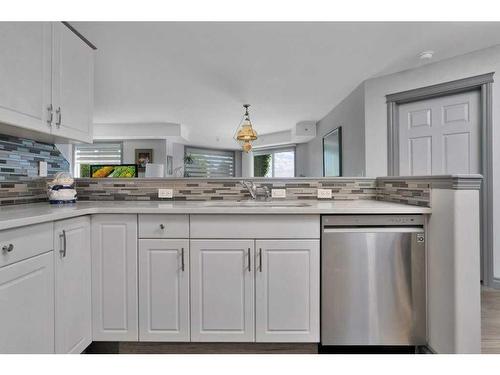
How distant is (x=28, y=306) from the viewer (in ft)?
3.60

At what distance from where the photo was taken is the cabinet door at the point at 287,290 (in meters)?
1.47

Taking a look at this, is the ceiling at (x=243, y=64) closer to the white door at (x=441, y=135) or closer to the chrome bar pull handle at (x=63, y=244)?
the white door at (x=441, y=135)

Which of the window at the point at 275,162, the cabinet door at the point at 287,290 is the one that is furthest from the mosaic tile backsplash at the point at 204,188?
the cabinet door at the point at 287,290

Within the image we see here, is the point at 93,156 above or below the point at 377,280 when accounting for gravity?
above

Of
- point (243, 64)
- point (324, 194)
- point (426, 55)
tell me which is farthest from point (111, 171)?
point (426, 55)

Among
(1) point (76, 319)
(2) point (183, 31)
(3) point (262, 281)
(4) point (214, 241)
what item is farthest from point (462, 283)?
(2) point (183, 31)

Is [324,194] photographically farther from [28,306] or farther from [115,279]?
[28,306]

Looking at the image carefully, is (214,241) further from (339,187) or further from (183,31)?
(183,31)

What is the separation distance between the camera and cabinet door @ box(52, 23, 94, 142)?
61.2 inches

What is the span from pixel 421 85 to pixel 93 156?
3.28 m

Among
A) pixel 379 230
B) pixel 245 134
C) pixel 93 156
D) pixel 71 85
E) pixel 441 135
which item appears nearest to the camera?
pixel 379 230

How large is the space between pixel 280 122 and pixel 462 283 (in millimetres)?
1704

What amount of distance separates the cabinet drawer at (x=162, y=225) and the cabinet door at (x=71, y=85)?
0.76 m
